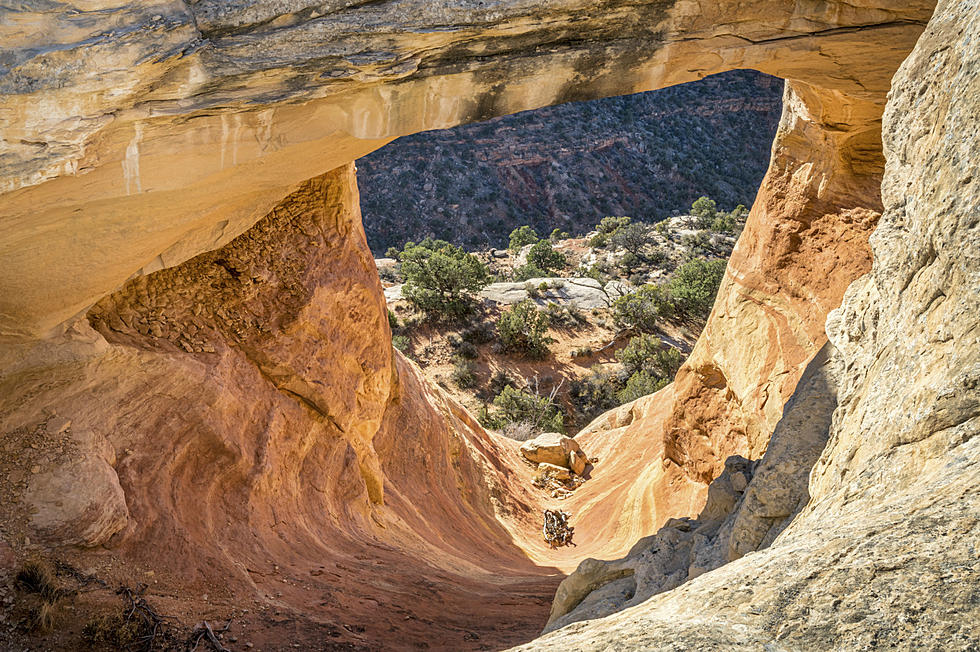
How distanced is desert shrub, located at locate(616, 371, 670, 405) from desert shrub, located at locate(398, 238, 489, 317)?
792 centimetres

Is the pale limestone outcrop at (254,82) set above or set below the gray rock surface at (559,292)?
above

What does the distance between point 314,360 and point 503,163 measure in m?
49.3

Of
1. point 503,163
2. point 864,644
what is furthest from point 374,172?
point 864,644

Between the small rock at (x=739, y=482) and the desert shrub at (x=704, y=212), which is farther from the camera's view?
the desert shrub at (x=704, y=212)

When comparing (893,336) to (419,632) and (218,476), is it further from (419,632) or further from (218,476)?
(218,476)

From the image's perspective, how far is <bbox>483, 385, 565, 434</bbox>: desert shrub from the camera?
A: 19656mm

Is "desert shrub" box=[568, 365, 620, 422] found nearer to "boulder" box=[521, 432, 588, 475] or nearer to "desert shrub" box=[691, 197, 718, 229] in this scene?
"boulder" box=[521, 432, 588, 475]

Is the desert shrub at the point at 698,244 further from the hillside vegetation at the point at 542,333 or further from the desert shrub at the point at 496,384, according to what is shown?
the desert shrub at the point at 496,384

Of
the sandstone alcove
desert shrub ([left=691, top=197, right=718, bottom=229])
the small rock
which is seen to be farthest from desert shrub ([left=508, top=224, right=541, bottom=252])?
the small rock

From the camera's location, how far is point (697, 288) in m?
26.2

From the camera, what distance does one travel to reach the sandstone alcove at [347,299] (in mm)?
2670

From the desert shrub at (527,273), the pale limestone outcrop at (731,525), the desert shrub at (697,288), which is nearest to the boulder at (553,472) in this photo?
the pale limestone outcrop at (731,525)

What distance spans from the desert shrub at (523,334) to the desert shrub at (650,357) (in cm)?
293

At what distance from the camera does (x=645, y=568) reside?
4.91m
